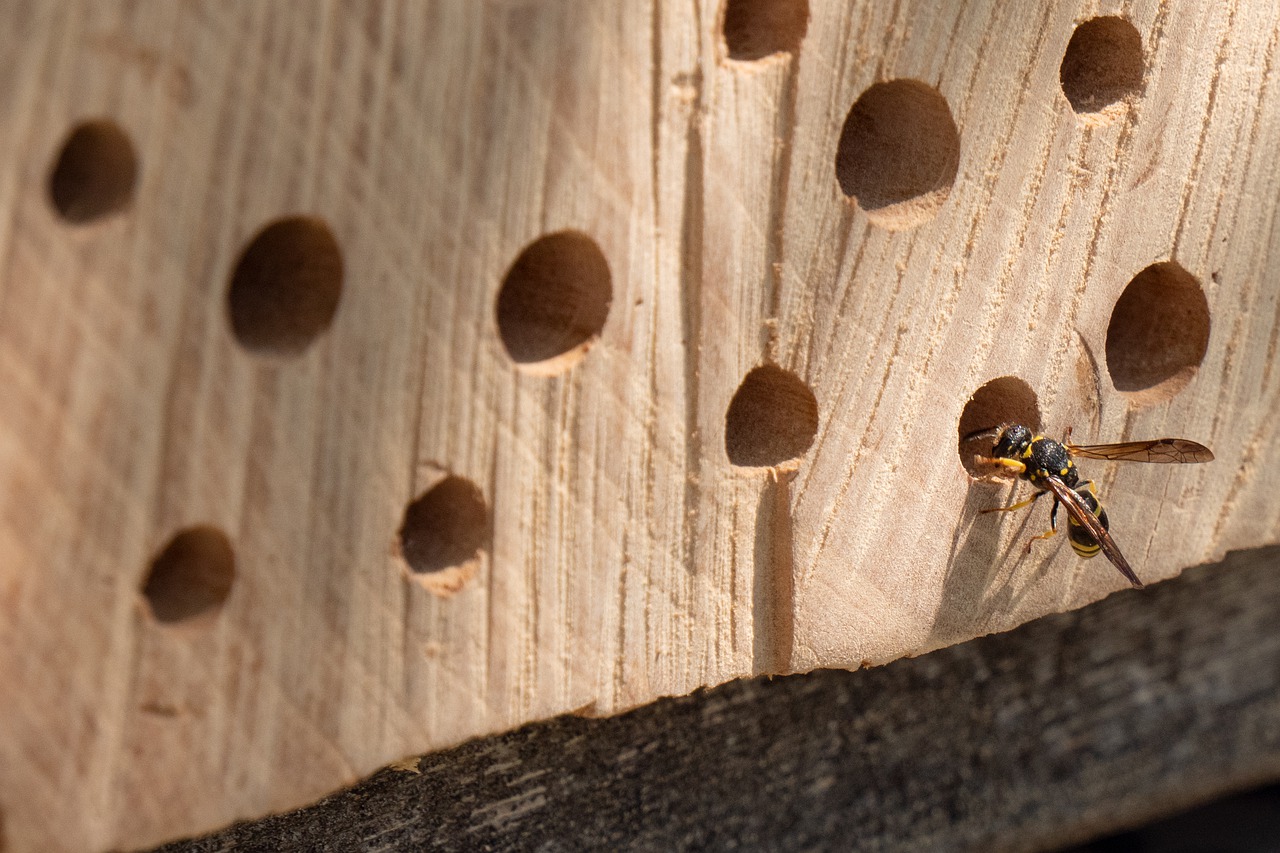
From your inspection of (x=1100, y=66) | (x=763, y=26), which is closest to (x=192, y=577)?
(x=763, y=26)

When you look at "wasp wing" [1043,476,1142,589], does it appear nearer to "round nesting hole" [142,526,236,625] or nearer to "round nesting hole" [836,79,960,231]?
"round nesting hole" [836,79,960,231]

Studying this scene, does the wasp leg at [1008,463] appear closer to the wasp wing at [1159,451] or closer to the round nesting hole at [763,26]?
the wasp wing at [1159,451]

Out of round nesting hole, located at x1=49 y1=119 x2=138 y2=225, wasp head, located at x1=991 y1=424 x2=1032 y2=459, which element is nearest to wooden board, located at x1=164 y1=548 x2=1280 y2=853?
wasp head, located at x1=991 y1=424 x2=1032 y2=459

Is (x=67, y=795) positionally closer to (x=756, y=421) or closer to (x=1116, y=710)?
(x=756, y=421)

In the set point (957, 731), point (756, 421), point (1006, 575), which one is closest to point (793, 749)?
point (957, 731)

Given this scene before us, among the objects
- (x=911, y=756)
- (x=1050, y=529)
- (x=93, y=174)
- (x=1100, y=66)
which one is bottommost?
(x=911, y=756)

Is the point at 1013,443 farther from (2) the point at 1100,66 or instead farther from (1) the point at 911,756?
(1) the point at 911,756
